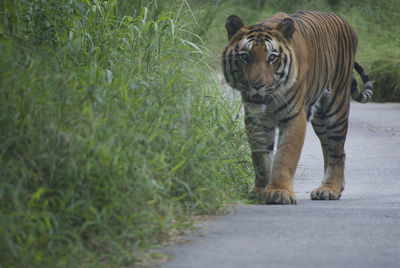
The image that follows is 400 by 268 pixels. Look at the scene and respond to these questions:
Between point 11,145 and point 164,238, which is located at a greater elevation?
point 11,145

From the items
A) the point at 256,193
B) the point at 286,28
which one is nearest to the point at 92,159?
the point at 256,193

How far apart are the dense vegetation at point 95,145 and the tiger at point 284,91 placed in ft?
0.82

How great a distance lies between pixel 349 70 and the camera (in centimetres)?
638

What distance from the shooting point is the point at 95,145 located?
3.20 meters

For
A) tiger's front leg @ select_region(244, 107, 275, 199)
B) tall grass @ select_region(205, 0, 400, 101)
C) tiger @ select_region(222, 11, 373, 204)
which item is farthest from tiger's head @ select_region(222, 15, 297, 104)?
tall grass @ select_region(205, 0, 400, 101)

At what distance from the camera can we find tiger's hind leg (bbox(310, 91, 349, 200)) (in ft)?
19.7

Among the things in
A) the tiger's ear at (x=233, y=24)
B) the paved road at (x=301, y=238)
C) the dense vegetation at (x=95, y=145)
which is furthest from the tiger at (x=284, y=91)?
the paved road at (x=301, y=238)

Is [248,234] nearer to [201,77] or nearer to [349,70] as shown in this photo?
[201,77]

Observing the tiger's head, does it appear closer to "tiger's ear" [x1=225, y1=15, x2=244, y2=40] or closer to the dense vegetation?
"tiger's ear" [x1=225, y1=15, x2=244, y2=40]

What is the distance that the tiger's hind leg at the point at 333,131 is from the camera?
602 centimetres

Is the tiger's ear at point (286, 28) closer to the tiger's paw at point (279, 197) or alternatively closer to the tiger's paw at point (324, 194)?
the tiger's paw at point (279, 197)

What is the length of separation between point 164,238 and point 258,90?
1.84m

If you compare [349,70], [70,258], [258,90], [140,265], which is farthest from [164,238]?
[349,70]

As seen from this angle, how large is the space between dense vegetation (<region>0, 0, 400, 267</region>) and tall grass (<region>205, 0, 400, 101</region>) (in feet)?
19.5
